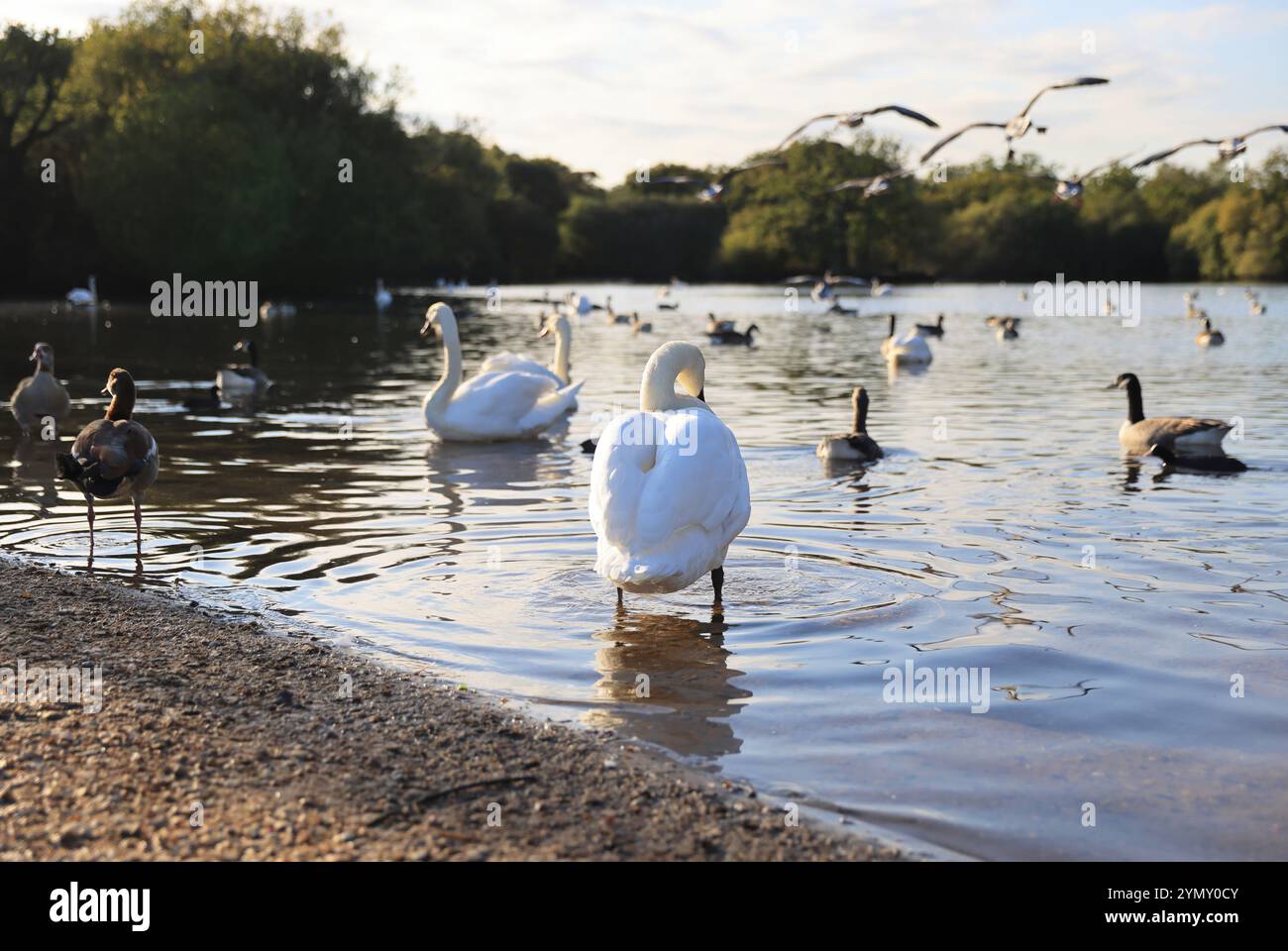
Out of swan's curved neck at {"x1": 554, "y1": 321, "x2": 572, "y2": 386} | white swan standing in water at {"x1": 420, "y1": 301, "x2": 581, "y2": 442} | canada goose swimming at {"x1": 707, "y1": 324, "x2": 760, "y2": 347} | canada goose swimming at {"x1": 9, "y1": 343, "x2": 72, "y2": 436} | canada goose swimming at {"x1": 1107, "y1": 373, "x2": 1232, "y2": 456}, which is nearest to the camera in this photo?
canada goose swimming at {"x1": 1107, "y1": 373, "x2": 1232, "y2": 456}

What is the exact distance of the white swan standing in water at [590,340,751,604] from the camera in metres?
6.97

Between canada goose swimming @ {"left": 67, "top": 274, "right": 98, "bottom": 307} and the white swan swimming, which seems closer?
the white swan swimming

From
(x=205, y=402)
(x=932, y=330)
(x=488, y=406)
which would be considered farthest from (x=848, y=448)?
(x=932, y=330)

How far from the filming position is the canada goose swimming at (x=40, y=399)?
51.1ft

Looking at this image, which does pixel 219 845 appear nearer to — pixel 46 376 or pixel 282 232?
pixel 46 376

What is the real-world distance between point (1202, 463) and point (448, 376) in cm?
842

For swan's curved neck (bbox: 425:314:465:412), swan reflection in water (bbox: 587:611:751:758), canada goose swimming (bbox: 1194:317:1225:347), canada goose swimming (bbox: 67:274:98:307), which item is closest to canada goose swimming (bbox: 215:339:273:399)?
swan's curved neck (bbox: 425:314:465:412)

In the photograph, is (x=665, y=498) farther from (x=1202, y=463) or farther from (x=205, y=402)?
(x=205, y=402)

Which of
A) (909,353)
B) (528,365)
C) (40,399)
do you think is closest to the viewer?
(40,399)

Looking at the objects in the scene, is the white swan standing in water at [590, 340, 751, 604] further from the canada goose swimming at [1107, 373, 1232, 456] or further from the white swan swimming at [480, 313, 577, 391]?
the white swan swimming at [480, 313, 577, 391]

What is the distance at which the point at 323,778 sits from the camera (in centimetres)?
502

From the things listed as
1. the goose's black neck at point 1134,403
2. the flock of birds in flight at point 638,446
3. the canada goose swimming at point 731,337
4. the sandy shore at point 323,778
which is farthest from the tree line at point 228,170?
the sandy shore at point 323,778

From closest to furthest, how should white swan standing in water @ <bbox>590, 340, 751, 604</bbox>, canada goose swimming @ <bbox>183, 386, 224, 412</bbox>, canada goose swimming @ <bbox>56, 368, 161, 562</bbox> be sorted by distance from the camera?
white swan standing in water @ <bbox>590, 340, 751, 604</bbox>
canada goose swimming @ <bbox>56, 368, 161, 562</bbox>
canada goose swimming @ <bbox>183, 386, 224, 412</bbox>

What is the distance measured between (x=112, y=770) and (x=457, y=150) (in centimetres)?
9434
